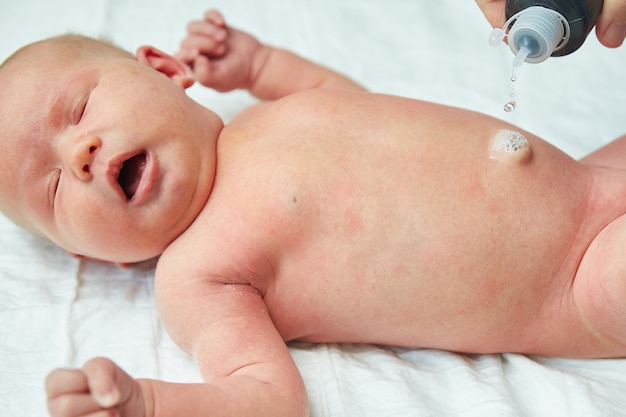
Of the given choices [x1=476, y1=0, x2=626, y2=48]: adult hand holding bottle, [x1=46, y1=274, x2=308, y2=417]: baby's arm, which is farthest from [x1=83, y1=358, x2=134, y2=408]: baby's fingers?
[x1=476, y1=0, x2=626, y2=48]: adult hand holding bottle

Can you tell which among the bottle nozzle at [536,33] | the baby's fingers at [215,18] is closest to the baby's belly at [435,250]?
the bottle nozzle at [536,33]

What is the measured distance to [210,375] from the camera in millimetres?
991

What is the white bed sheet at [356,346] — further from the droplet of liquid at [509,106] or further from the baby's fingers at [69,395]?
the droplet of liquid at [509,106]

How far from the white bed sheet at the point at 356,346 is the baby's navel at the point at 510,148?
1.03ft

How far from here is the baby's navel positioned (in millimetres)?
1079

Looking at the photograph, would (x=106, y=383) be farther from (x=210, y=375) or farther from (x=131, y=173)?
(x=131, y=173)

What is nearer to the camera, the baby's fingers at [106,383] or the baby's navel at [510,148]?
the baby's fingers at [106,383]

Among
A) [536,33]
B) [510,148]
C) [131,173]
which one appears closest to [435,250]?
[510,148]

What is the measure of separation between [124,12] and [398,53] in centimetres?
68

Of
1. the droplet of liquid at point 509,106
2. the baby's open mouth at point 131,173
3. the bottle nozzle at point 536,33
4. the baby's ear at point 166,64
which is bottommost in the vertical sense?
the baby's open mouth at point 131,173

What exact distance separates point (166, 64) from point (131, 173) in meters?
0.30

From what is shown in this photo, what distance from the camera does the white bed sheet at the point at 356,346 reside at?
1047mm

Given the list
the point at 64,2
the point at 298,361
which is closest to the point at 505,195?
the point at 298,361

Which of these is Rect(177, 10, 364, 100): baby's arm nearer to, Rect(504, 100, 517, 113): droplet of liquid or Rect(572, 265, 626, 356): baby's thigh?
Rect(504, 100, 517, 113): droplet of liquid
